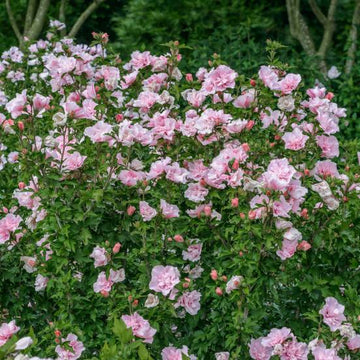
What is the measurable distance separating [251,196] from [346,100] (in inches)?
183

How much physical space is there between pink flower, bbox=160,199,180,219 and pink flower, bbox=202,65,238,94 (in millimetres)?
579

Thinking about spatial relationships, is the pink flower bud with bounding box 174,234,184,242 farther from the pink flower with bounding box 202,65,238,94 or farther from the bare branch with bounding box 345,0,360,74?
the bare branch with bounding box 345,0,360,74

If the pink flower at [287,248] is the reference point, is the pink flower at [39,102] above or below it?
above

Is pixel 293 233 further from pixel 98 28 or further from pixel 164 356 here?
pixel 98 28

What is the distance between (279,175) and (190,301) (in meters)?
0.66

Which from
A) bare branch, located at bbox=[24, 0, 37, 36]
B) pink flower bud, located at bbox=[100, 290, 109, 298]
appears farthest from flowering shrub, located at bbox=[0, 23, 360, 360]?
bare branch, located at bbox=[24, 0, 37, 36]

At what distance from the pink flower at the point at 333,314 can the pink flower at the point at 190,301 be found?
51cm

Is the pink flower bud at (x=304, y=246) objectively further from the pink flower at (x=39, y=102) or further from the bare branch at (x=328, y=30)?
the bare branch at (x=328, y=30)

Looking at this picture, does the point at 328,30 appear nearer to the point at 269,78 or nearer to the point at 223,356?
the point at 269,78

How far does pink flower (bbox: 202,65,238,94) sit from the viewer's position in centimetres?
326

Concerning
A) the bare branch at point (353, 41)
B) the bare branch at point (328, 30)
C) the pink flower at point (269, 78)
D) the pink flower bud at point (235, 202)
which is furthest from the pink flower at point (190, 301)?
the bare branch at point (328, 30)

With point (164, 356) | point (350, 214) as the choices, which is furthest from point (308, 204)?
point (164, 356)

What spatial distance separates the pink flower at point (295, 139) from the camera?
3072 millimetres

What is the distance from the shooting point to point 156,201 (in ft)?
10.5
